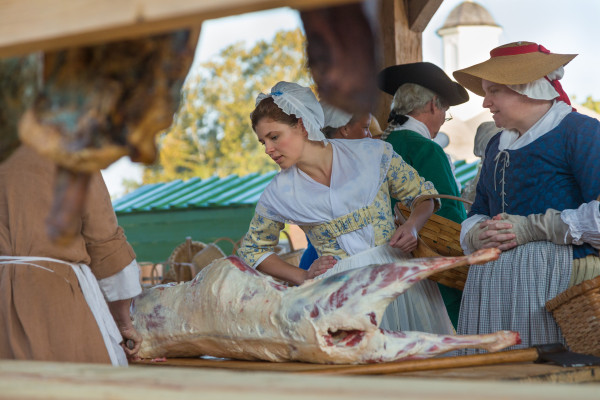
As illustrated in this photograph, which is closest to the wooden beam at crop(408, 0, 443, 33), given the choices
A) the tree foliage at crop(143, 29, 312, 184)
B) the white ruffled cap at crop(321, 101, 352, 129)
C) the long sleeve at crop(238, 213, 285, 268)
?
the white ruffled cap at crop(321, 101, 352, 129)

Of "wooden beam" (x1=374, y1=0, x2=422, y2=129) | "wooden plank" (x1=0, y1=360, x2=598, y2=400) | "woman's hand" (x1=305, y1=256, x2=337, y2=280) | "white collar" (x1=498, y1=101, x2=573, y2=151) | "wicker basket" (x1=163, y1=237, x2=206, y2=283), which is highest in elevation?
"wooden beam" (x1=374, y1=0, x2=422, y2=129)

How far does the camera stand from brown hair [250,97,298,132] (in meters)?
3.04

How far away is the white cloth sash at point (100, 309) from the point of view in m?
2.22

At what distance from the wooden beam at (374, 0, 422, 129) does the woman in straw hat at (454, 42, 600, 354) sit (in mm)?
2060

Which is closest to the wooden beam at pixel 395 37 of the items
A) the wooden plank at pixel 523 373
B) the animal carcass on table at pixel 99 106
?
the wooden plank at pixel 523 373

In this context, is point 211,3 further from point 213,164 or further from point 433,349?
point 213,164

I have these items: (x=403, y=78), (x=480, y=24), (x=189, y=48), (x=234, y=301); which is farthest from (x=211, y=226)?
(x=480, y=24)

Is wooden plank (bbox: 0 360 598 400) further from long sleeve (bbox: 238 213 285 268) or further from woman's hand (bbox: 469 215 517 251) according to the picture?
long sleeve (bbox: 238 213 285 268)

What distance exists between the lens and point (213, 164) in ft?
98.4

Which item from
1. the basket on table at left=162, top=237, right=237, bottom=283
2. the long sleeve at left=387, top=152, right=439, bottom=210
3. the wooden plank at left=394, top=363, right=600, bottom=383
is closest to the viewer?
the wooden plank at left=394, top=363, right=600, bottom=383

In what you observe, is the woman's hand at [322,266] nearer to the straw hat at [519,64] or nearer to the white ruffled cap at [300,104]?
the white ruffled cap at [300,104]

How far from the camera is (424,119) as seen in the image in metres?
4.19

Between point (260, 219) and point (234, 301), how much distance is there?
99 centimetres

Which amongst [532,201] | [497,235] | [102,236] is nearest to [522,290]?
[497,235]
